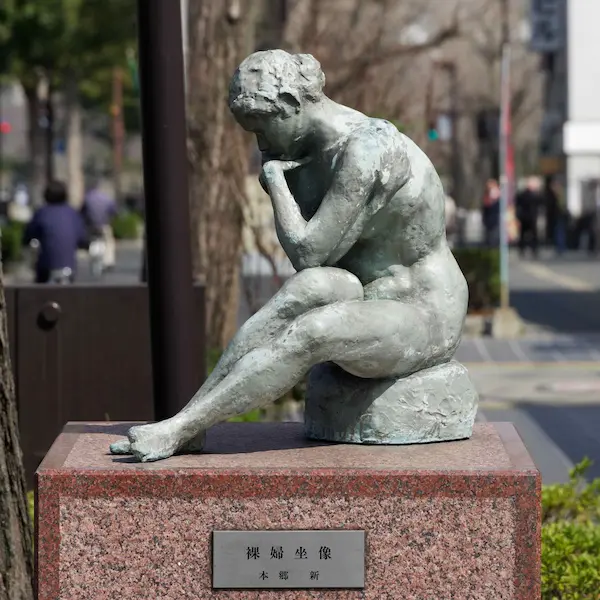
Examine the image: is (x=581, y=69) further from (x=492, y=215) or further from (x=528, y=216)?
(x=492, y=215)

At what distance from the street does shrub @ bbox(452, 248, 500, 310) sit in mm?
621

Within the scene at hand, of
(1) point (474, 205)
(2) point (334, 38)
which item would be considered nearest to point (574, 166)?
(1) point (474, 205)

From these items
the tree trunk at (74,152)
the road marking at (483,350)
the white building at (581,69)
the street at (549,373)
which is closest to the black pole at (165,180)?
the street at (549,373)

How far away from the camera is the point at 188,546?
4.76m

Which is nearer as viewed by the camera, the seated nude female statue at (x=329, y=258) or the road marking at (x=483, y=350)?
the seated nude female statue at (x=329, y=258)

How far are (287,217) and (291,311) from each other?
1.07 feet

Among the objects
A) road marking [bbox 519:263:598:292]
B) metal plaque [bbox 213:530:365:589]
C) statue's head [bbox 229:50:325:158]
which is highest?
statue's head [bbox 229:50:325:158]

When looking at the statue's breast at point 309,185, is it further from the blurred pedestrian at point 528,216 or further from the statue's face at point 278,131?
the blurred pedestrian at point 528,216

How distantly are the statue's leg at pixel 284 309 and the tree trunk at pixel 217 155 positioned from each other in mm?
6843

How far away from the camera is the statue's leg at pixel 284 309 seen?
495cm

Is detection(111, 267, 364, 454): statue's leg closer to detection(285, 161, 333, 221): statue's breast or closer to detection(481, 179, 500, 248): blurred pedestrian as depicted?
detection(285, 161, 333, 221): statue's breast

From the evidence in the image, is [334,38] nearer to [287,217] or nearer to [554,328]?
[554,328]

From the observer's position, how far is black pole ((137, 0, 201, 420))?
643cm

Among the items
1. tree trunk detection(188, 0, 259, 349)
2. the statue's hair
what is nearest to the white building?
tree trunk detection(188, 0, 259, 349)
